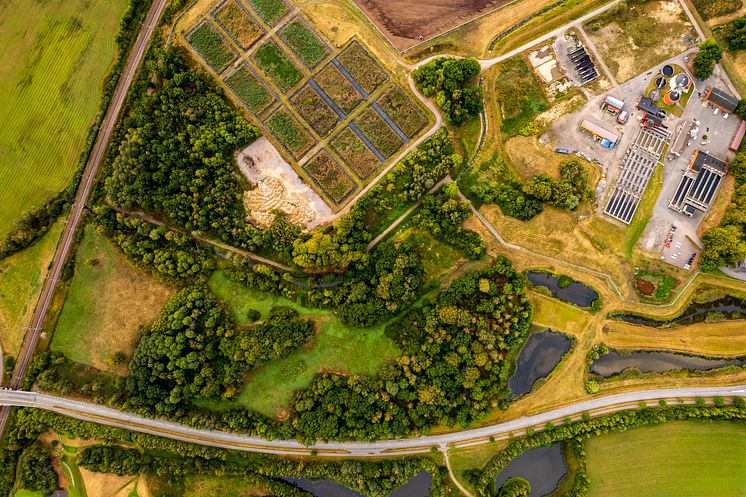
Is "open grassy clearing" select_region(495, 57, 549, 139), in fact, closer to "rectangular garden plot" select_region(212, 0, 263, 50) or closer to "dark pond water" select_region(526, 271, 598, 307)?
"dark pond water" select_region(526, 271, 598, 307)

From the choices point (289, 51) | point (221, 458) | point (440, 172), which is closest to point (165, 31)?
point (289, 51)

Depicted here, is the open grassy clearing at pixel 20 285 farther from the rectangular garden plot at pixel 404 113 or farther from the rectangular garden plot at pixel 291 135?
the rectangular garden plot at pixel 404 113

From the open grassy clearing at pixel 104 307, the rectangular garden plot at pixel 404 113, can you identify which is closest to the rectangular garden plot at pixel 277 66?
the rectangular garden plot at pixel 404 113

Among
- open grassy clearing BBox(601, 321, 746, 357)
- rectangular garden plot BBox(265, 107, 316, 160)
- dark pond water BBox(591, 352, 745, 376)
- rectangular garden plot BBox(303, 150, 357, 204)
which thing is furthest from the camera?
rectangular garden plot BBox(265, 107, 316, 160)

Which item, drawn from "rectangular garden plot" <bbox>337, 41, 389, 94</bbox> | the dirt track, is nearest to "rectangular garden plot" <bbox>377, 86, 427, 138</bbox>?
"rectangular garden plot" <bbox>337, 41, 389, 94</bbox>

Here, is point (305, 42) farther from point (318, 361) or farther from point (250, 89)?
point (318, 361)

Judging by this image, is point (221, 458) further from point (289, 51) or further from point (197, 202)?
point (289, 51)
